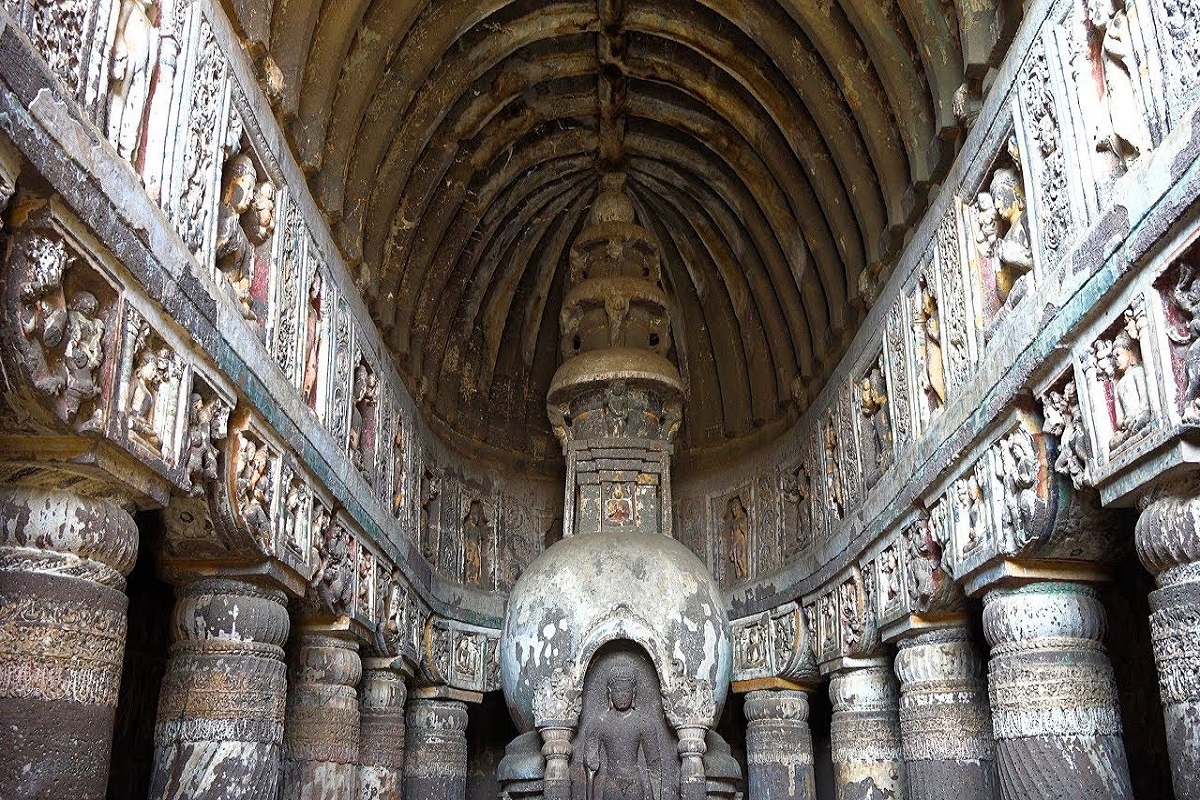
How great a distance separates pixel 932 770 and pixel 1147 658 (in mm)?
1988

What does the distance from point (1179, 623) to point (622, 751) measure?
23.1ft

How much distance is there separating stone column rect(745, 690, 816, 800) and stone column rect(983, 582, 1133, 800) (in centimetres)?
581

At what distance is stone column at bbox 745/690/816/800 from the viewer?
13148 millimetres

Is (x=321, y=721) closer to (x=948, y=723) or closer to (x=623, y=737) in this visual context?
(x=623, y=737)

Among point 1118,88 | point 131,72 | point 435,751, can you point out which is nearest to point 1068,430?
point 1118,88

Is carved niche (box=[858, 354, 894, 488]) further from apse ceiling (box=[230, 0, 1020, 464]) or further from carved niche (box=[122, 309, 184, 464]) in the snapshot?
carved niche (box=[122, 309, 184, 464])

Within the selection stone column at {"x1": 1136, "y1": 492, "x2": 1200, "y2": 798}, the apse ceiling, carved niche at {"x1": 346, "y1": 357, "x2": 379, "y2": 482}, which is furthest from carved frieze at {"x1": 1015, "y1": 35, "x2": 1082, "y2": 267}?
carved niche at {"x1": 346, "y1": 357, "x2": 379, "y2": 482}

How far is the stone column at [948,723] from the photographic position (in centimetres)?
924

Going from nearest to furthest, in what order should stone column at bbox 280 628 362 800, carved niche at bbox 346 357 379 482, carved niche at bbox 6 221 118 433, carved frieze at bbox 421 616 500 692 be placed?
carved niche at bbox 6 221 118 433 → stone column at bbox 280 628 362 800 → carved niche at bbox 346 357 379 482 → carved frieze at bbox 421 616 500 692

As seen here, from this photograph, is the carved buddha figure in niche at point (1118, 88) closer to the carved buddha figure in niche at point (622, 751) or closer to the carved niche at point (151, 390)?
the carved niche at point (151, 390)

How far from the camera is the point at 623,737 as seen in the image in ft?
38.0

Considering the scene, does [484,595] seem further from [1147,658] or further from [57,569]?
[57,569]

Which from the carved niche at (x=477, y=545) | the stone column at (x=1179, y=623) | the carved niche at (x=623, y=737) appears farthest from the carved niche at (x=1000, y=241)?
the carved niche at (x=477, y=545)

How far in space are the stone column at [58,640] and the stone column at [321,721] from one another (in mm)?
3917
